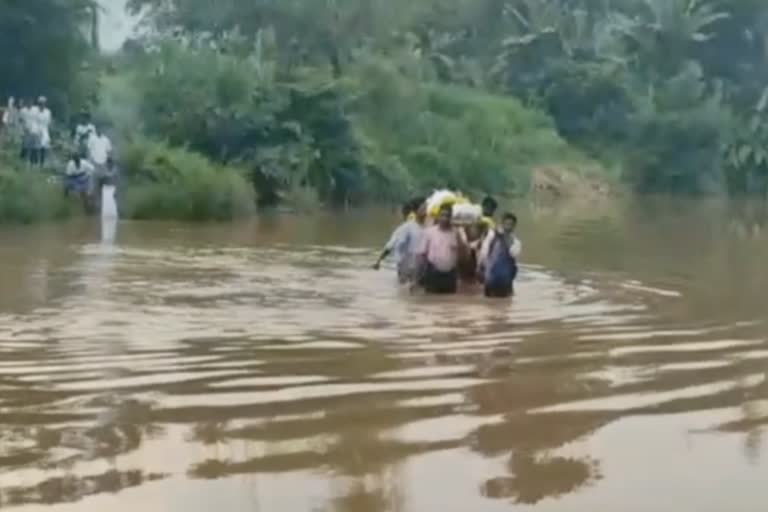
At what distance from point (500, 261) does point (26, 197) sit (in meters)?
12.1

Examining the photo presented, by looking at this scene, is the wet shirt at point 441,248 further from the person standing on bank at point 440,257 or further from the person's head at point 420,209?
the person's head at point 420,209

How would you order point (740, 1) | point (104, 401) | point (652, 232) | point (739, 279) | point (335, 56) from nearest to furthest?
point (104, 401), point (739, 279), point (652, 232), point (335, 56), point (740, 1)

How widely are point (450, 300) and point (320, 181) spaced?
20.3m

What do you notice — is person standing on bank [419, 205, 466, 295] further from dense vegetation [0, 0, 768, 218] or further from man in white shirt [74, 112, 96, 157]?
man in white shirt [74, 112, 96, 157]

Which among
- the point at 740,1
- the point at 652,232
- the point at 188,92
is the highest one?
the point at 740,1

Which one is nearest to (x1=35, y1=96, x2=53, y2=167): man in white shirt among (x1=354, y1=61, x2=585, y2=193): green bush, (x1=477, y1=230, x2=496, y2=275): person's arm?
(x1=354, y1=61, x2=585, y2=193): green bush

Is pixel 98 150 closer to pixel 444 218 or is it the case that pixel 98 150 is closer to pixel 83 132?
pixel 83 132

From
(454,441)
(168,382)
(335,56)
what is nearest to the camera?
(454,441)

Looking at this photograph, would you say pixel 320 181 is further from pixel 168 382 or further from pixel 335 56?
pixel 168 382

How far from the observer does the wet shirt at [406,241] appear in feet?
50.7

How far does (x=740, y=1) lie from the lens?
189ft

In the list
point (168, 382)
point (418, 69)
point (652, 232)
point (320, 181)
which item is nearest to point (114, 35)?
point (418, 69)

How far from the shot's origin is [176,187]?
1117 inches

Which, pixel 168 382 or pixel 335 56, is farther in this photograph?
pixel 335 56
